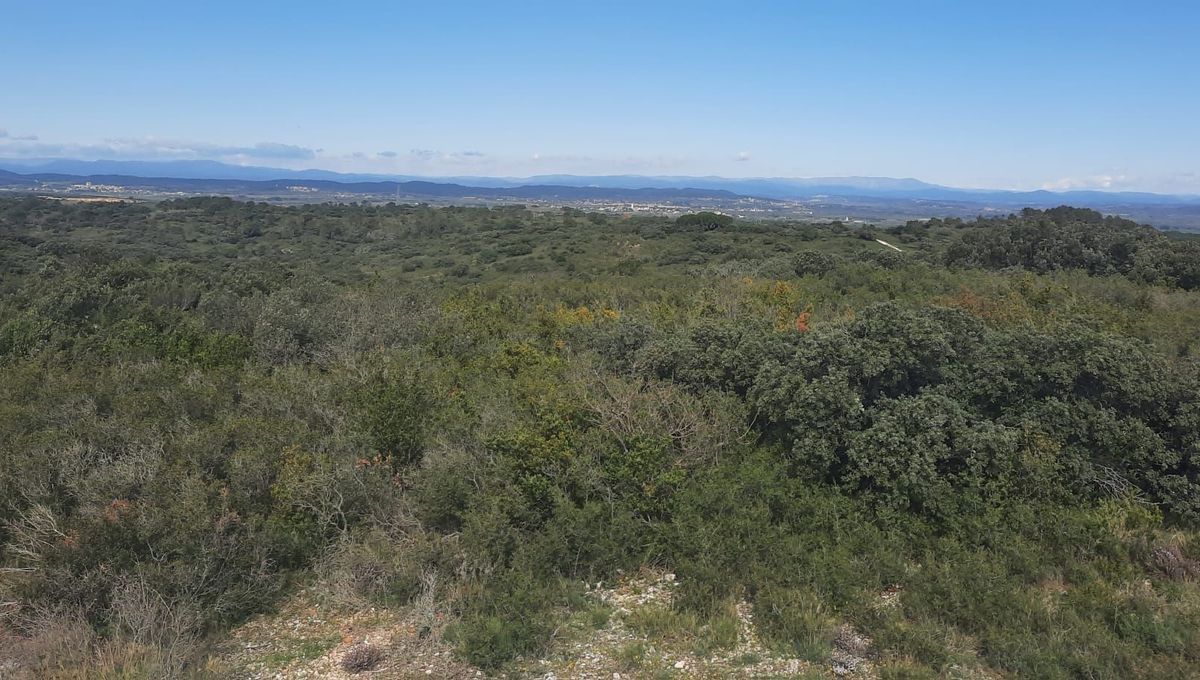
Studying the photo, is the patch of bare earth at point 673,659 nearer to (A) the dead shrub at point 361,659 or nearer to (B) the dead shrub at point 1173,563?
(A) the dead shrub at point 361,659

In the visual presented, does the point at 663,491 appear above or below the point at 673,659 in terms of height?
above

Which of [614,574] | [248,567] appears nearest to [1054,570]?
[614,574]

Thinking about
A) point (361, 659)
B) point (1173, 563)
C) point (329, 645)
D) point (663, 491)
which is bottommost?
point (329, 645)

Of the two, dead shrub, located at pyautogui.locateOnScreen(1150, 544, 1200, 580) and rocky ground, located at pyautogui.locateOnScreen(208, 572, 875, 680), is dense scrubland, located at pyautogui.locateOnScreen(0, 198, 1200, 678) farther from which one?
rocky ground, located at pyautogui.locateOnScreen(208, 572, 875, 680)

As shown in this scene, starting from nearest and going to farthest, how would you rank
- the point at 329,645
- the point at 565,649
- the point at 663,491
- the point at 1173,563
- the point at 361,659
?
the point at 361,659 < the point at 565,649 < the point at 329,645 < the point at 1173,563 < the point at 663,491

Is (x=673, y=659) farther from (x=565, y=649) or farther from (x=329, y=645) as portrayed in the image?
(x=329, y=645)

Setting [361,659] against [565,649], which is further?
[565,649]

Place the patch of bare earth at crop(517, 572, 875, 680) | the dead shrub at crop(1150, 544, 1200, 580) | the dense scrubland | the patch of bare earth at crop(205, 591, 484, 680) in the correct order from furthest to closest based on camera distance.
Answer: the dead shrub at crop(1150, 544, 1200, 580)
the dense scrubland
the patch of bare earth at crop(205, 591, 484, 680)
the patch of bare earth at crop(517, 572, 875, 680)

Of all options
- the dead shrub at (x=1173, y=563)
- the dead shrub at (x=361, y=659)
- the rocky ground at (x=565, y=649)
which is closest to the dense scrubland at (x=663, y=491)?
the dead shrub at (x=1173, y=563)

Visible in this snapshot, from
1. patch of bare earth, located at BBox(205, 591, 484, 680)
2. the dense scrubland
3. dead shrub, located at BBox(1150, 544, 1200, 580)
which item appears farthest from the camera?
dead shrub, located at BBox(1150, 544, 1200, 580)

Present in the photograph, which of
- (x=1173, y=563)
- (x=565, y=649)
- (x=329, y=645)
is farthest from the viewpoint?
(x=1173, y=563)

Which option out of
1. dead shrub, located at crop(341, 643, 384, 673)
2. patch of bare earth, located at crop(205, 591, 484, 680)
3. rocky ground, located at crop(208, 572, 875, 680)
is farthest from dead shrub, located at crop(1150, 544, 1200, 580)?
dead shrub, located at crop(341, 643, 384, 673)

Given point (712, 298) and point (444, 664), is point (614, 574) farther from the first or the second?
point (712, 298)

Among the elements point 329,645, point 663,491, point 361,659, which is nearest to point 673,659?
point 663,491
